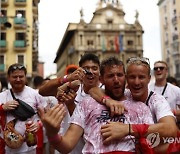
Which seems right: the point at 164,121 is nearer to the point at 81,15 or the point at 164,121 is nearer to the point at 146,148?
the point at 146,148

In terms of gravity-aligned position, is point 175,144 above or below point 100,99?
below

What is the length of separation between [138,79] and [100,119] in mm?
412

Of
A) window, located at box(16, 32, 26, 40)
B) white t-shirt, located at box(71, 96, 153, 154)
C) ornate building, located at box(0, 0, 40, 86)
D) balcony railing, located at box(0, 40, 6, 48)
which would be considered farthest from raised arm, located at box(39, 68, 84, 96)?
window, located at box(16, 32, 26, 40)

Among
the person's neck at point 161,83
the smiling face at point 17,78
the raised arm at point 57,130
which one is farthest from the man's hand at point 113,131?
the person's neck at point 161,83

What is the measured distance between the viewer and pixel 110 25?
55531 millimetres

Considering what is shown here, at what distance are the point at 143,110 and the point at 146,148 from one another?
0.31m

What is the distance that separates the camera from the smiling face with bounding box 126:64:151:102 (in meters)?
2.62

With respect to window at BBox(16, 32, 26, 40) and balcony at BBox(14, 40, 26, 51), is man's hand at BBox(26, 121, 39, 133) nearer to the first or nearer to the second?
balcony at BBox(14, 40, 26, 51)

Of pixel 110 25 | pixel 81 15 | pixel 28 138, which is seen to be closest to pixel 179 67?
pixel 110 25

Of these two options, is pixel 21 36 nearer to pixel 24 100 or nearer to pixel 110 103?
pixel 24 100

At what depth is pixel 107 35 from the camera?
5472 cm

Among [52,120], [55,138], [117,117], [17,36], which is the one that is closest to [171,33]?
[17,36]

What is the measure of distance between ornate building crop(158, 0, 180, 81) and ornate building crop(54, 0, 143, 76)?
4860mm

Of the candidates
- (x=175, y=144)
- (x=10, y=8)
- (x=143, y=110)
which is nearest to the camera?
(x=143, y=110)
